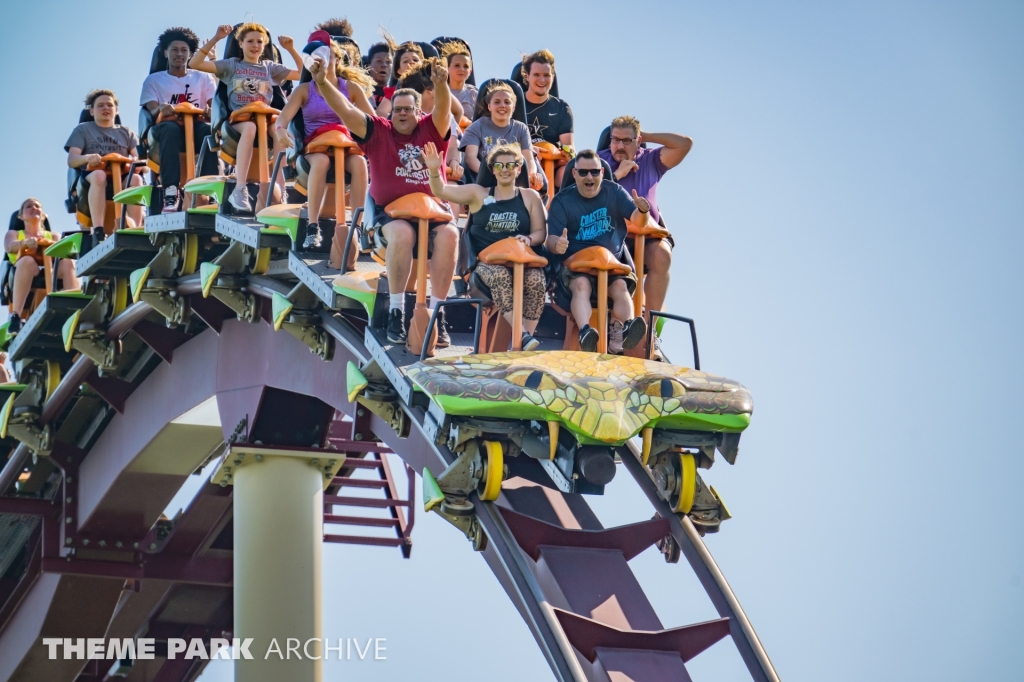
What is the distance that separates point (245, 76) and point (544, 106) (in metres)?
2.55

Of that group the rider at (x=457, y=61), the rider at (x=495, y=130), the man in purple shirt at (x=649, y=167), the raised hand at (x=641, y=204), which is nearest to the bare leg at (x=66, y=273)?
the rider at (x=457, y=61)

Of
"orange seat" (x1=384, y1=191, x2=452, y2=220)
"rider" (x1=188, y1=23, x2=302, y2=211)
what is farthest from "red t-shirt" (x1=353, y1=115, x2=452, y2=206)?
"rider" (x1=188, y1=23, x2=302, y2=211)

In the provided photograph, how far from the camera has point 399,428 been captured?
1140 cm

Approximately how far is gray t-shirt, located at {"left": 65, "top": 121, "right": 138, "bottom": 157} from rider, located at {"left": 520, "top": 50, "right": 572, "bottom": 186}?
194 inches

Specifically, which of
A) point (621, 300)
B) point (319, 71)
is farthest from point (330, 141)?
point (621, 300)

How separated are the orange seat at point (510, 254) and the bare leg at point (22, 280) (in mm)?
8879

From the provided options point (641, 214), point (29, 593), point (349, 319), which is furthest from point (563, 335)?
point (29, 593)

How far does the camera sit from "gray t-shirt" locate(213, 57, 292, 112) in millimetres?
13594

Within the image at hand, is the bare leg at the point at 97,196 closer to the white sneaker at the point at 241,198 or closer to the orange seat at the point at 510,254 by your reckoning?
the white sneaker at the point at 241,198

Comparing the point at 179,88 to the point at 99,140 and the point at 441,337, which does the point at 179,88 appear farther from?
the point at 441,337

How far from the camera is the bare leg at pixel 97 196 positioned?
51.6 ft

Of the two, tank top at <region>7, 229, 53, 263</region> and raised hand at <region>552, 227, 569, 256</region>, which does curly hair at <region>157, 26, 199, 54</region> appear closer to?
tank top at <region>7, 229, 53, 263</region>

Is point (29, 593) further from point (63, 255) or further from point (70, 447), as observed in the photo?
point (63, 255)

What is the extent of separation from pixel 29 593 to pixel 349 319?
8878 mm
